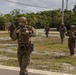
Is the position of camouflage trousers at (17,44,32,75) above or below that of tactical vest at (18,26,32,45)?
below

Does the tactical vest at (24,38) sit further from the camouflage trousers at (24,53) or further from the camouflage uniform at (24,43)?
the camouflage trousers at (24,53)

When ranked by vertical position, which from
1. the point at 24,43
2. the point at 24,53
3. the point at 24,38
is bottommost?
the point at 24,53

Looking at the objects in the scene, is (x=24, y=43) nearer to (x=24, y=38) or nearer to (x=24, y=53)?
(x=24, y=38)

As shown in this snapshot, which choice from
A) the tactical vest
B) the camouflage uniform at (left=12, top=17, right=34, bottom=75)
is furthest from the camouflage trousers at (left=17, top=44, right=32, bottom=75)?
the tactical vest

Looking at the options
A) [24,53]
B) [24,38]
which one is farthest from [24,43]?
[24,53]

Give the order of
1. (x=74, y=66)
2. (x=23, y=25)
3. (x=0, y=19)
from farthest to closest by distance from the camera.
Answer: (x=0, y=19) → (x=74, y=66) → (x=23, y=25)

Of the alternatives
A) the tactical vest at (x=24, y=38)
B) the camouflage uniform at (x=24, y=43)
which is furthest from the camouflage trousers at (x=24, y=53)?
the tactical vest at (x=24, y=38)

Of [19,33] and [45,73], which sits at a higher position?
[19,33]

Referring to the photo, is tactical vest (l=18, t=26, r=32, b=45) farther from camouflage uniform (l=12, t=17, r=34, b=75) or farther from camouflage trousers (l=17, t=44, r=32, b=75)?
camouflage trousers (l=17, t=44, r=32, b=75)

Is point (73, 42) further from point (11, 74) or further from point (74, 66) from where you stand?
point (11, 74)

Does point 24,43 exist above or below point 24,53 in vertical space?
above

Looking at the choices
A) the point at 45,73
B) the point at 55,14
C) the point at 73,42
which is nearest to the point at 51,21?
the point at 55,14

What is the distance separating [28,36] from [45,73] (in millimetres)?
2265

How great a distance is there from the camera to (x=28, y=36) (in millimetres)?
7344
